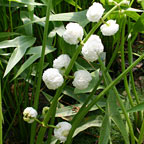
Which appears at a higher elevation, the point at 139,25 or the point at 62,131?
the point at 139,25

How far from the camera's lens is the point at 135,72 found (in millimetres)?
1160

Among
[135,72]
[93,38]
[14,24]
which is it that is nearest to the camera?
[93,38]

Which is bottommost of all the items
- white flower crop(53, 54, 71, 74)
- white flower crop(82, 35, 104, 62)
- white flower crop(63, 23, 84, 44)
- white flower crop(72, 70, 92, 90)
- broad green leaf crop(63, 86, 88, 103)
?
broad green leaf crop(63, 86, 88, 103)

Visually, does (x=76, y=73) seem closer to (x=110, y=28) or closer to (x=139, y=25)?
(x=110, y=28)

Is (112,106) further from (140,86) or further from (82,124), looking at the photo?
(140,86)

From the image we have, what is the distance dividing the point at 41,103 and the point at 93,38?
0.59 metres

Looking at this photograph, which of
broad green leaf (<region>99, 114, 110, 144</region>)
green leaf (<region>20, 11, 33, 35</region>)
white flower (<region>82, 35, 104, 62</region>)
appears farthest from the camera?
green leaf (<region>20, 11, 33, 35</region>)

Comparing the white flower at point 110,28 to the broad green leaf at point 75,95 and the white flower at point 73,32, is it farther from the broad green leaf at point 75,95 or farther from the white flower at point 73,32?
the broad green leaf at point 75,95

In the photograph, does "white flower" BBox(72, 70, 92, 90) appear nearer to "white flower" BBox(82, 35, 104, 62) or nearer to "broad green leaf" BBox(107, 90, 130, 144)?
"white flower" BBox(82, 35, 104, 62)

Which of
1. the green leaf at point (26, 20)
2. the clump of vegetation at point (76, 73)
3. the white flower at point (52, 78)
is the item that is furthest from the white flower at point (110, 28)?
the green leaf at point (26, 20)

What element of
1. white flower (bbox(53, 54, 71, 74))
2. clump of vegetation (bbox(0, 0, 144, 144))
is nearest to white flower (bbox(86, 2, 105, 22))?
clump of vegetation (bbox(0, 0, 144, 144))

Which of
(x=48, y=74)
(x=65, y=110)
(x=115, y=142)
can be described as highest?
(x=48, y=74)

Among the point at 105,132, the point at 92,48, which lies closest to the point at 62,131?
the point at 105,132

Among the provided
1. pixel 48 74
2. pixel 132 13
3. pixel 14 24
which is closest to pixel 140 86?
pixel 132 13
